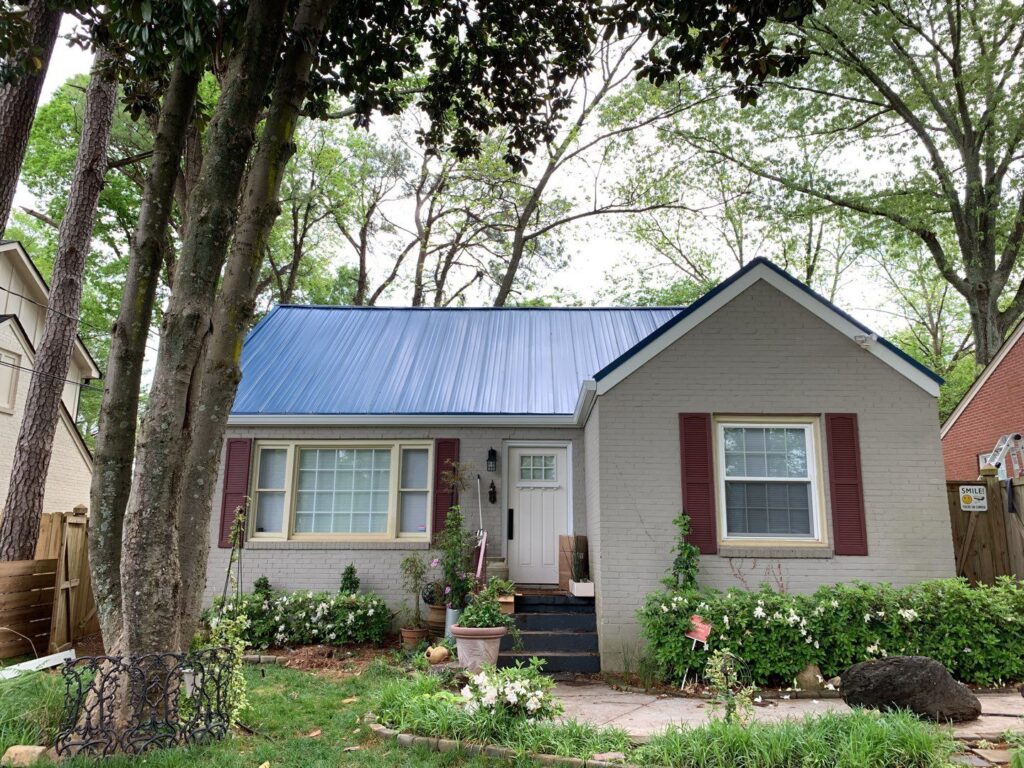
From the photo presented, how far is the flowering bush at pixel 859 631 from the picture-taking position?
261 inches

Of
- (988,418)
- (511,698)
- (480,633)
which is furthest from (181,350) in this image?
(988,418)

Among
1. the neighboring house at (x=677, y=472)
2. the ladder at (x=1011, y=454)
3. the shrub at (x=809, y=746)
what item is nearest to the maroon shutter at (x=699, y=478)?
the neighboring house at (x=677, y=472)

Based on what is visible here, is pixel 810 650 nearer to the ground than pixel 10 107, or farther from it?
nearer to the ground

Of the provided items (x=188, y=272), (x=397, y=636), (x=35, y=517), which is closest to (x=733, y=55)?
(x=188, y=272)

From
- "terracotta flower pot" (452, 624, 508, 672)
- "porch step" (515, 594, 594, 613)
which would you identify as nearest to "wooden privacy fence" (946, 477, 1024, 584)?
"porch step" (515, 594, 594, 613)

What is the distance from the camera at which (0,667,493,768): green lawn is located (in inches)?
169

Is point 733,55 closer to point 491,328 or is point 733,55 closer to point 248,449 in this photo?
point 491,328

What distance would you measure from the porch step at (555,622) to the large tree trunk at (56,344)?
670 centimetres

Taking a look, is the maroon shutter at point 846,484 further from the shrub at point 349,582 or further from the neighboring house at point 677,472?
the shrub at point 349,582

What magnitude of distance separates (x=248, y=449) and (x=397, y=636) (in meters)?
3.52

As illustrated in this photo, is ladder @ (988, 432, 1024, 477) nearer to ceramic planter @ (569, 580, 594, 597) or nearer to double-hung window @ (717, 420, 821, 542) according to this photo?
double-hung window @ (717, 420, 821, 542)

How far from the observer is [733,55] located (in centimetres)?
621

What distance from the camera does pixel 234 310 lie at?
17.3ft

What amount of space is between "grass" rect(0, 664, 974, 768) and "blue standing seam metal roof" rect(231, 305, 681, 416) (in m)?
5.31
